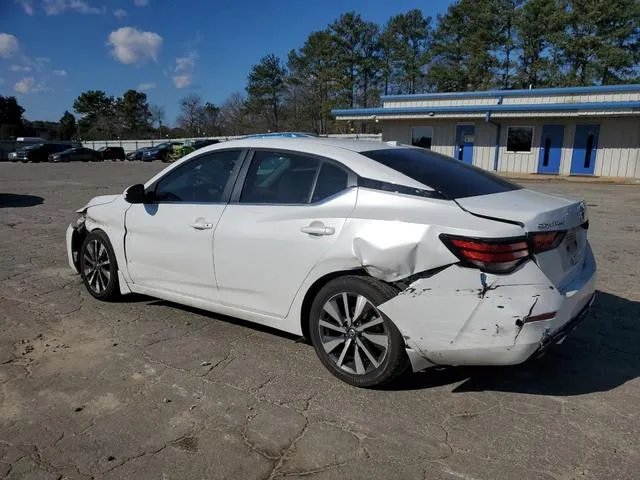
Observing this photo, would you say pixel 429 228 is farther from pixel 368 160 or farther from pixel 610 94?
pixel 610 94

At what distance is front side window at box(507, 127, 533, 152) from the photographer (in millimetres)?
25219

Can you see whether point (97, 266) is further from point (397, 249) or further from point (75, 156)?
point (75, 156)

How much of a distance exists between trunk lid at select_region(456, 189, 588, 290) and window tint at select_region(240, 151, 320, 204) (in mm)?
1097

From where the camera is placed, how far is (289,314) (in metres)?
3.59

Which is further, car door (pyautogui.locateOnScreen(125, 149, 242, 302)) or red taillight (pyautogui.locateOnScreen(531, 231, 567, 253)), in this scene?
car door (pyautogui.locateOnScreen(125, 149, 242, 302))

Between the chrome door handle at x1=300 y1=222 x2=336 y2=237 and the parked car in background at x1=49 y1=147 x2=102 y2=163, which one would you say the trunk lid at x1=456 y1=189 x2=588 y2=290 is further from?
the parked car in background at x1=49 y1=147 x2=102 y2=163

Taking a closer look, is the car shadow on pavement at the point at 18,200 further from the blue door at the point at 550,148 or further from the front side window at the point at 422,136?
the blue door at the point at 550,148

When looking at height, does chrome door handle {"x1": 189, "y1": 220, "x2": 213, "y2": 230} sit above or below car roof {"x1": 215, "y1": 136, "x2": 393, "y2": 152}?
below

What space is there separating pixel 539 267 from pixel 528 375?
1017mm

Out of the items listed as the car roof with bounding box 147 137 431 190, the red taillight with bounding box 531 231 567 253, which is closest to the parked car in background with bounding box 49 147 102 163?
the car roof with bounding box 147 137 431 190

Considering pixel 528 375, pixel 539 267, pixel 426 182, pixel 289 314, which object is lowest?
pixel 528 375

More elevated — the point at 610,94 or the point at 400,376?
the point at 610,94

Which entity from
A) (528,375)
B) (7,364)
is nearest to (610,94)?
(528,375)

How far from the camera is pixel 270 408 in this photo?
3100 millimetres
